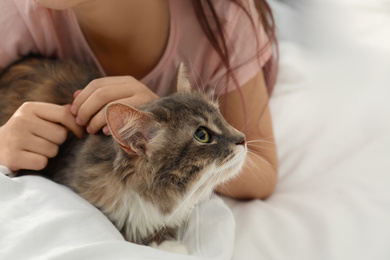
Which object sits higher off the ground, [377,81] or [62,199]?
[62,199]

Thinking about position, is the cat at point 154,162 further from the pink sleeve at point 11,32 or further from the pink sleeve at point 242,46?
the pink sleeve at point 11,32

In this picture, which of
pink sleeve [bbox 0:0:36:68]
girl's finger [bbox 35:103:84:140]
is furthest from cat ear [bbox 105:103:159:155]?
pink sleeve [bbox 0:0:36:68]

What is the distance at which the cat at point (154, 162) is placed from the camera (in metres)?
0.95

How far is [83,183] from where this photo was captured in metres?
1.05

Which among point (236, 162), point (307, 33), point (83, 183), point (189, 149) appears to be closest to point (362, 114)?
point (307, 33)

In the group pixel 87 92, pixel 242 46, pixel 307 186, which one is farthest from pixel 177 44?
pixel 307 186

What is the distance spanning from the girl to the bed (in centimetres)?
16

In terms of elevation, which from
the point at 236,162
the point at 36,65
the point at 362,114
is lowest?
the point at 362,114

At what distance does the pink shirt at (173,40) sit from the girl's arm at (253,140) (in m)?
0.05

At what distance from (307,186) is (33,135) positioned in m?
0.87

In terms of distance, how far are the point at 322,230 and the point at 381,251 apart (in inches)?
6.2

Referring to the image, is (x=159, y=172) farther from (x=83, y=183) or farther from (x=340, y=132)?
(x=340, y=132)

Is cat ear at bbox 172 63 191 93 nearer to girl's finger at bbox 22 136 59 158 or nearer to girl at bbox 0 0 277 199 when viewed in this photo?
girl at bbox 0 0 277 199

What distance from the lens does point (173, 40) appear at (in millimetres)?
1351
